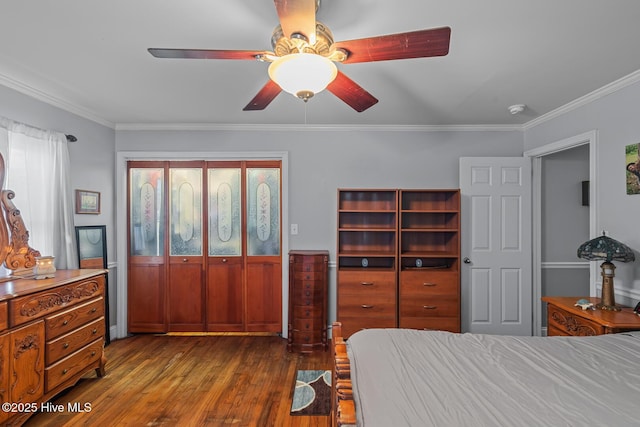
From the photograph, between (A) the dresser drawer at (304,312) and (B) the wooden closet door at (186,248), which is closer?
(A) the dresser drawer at (304,312)

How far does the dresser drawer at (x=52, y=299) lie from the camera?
77.4 inches

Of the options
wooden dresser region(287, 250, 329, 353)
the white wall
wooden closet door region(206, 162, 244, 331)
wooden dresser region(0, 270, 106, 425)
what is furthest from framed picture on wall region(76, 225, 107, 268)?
the white wall

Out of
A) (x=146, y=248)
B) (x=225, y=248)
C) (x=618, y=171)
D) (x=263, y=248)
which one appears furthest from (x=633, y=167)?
(x=146, y=248)

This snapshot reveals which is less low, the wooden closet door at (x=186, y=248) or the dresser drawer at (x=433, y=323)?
the wooden closet door at (x=186, y=248)

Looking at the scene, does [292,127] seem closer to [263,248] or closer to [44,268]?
[263,248]

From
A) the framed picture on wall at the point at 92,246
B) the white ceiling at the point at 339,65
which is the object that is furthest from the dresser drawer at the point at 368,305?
the framed picture on wall at the point at 92,246

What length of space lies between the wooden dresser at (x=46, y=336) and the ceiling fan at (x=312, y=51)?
191 centimetres

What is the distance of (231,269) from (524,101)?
356 cm

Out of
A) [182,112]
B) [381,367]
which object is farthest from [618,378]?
[182,112]

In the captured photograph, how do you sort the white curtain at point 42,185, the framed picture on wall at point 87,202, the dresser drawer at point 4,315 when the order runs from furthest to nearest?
the framed picture on wall at point 87,202 < the white curtain at point 42,185 < the dresser drawer at point 4,315

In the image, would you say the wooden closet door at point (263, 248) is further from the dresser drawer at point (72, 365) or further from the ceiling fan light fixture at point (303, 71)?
the ceiling fan light fixture at point (303, 71)

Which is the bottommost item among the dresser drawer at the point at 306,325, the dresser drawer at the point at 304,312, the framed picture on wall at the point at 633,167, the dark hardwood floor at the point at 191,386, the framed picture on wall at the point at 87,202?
the dark hardwood floor at the point at 191,386

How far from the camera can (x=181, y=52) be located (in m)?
1.38

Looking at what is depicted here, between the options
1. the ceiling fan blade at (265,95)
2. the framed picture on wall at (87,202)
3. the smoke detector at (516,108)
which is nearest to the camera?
the ceiling fan blade at (265,95)
